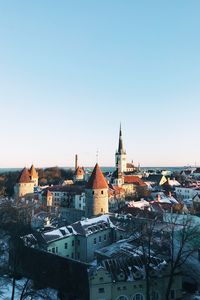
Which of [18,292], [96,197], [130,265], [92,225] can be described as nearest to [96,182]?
[96,197]

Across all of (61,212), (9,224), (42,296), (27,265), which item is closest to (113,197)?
(61,212)

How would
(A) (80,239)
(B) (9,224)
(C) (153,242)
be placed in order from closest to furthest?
(C) (153,242)
(A) (80,239)
(B) (9,224)

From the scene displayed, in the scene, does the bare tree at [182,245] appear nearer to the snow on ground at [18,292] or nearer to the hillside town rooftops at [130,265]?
the hillside town rooftops at [130,265]

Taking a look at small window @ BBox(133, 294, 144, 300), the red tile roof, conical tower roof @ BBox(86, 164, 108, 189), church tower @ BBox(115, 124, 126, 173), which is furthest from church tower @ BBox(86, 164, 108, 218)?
church tower @ BBox(115, 124, 126, 173)

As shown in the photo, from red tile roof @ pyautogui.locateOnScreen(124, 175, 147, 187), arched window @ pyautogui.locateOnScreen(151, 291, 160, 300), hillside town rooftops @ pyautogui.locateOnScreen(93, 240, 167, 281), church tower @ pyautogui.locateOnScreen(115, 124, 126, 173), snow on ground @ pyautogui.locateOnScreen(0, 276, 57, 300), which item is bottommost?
snow on ground @ pyautogui.locateOnScreen(0, 276, 57, 300)

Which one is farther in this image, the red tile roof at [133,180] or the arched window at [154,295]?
the red tile roof at [133,180]

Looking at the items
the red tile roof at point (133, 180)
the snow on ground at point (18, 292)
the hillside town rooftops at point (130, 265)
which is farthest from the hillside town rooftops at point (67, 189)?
the hillside town rooftops at point (130, 265)

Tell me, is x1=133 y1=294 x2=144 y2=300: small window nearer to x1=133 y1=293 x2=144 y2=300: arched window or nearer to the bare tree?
x1=133 y1=293 x2=144 y2=300: arched window

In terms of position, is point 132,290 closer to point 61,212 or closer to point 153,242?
point 153,242
